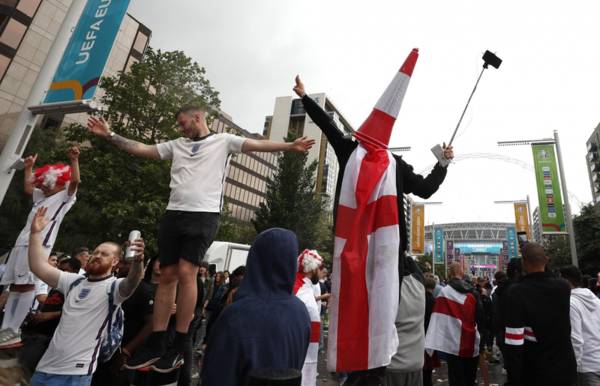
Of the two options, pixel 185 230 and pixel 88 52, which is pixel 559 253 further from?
pixel 88 52

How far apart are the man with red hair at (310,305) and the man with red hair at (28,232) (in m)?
2.68

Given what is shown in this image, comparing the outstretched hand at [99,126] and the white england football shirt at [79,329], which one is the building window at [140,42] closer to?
the outstretched hand at [99,126]

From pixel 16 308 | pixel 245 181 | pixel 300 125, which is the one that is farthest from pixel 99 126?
pixel 300 125

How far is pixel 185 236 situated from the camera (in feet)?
8.45

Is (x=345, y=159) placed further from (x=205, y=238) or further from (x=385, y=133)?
(x=205, y=238)

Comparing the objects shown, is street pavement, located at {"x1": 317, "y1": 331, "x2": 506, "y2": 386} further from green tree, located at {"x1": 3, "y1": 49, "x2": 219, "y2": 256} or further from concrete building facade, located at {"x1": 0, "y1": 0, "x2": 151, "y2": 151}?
concrete building facade, located at {"x1": 0, "y1": 0, "x2": 151, "y2": 151}

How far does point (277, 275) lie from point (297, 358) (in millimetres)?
451

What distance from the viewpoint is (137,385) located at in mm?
2299

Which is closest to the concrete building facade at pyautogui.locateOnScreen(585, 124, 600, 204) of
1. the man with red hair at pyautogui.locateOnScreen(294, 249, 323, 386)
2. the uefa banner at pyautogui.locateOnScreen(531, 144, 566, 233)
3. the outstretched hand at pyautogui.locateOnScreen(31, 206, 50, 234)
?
the uefa banner at pyautogui.locateOnScreen(531, 144, 566, 233)

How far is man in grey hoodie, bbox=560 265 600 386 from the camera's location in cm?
392

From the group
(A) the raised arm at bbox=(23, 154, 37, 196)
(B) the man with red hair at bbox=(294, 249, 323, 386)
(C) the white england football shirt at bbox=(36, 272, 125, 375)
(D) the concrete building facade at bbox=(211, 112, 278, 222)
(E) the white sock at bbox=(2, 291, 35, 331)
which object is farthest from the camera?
(D) the concrete building facade at bbox=(211, 112, 278, 222)

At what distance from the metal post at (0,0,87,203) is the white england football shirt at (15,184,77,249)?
104 cm

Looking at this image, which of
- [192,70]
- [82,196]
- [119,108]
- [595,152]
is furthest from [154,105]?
[595,152]

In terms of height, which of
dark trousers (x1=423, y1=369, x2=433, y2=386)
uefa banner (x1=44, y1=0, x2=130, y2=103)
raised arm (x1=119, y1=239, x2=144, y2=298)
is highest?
uefa banner (x1=44, y1=0, x2=130, y2=103)
